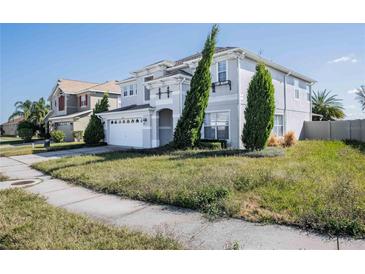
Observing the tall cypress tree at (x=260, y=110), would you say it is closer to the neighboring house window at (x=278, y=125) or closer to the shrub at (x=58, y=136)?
the neighboring house window at (x=278, y=125)

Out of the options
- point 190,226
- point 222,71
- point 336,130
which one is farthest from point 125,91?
point 190,226

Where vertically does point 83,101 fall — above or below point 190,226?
above

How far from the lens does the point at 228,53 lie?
14.8 m

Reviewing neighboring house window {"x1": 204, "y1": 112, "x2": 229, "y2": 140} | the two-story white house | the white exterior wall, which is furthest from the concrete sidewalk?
the white exterior wall

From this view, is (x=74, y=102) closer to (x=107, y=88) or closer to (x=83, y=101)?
(x=83, y=101)

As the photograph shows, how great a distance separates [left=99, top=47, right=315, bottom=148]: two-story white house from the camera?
14984 millimetres

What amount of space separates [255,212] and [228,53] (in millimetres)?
11750

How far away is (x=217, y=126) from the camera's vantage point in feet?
51.8

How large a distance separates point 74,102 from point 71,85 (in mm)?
3197

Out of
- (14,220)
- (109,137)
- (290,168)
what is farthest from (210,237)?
(109,137)

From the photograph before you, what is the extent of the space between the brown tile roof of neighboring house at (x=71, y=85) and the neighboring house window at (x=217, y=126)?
21.4 meters

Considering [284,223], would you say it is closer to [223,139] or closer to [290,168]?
[290,168]

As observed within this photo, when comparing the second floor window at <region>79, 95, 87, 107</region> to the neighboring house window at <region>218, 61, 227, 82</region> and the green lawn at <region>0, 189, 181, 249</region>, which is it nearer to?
the neighboring house window at <region>218, 61, 227, 82</region>

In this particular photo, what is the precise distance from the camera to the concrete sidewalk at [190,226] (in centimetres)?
378
